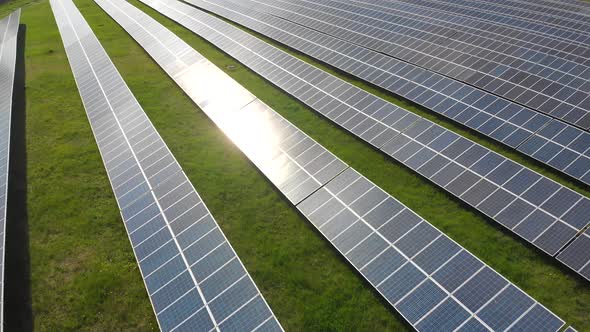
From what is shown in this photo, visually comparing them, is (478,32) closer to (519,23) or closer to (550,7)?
(519,23)

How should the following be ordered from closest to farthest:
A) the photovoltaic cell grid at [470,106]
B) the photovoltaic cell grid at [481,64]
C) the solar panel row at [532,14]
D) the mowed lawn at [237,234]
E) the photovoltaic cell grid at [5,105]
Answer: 1. the mowed lawn at [237,234]
2. the photovoltaic cell grid at [5,105]
3. the photovoltaic cell grid at [470,106]
4. the photovoltaic cell grid at [481,64]
5. the solar panel row at [532,14]

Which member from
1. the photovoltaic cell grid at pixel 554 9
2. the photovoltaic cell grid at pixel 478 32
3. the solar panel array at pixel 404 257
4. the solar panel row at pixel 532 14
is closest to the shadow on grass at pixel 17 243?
the solar panel array at pixel 404 257

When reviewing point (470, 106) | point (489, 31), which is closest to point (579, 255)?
point (470, 106)

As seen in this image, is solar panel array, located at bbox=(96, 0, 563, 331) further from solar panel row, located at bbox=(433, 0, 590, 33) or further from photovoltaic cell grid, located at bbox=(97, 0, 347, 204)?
solar panel row, located at bbox=(433, 0, 590, 33)

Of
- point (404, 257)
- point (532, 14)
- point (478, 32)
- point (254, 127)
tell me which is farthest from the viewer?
point (532, 14)

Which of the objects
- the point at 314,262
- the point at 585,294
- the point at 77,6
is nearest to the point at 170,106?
the point at 314,262

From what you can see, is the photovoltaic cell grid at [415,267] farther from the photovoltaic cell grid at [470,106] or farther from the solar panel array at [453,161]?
the photovoltaic cell grid at [470,106]
